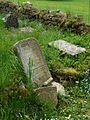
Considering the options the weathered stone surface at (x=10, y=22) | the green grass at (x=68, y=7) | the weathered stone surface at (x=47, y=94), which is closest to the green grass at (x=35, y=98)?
the weathered stone surface at (x=47, y=94)

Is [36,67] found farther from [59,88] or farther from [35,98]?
[35,98]

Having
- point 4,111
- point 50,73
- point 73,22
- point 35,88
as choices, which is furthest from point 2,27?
point 4,111

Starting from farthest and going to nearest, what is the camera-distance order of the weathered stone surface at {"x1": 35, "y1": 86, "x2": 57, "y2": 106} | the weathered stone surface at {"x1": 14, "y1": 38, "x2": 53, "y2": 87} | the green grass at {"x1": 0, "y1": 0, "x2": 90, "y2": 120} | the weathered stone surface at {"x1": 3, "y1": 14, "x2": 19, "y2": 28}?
the weathered stone surface at {"x1": 3, "y1": 14, "x2": 19, "y2": 28} → the weathered stone surface at {"x1": 14, "y1": 38, "x2": 53, "y2": 87} → the weathered stone surface at {"x1": 35, "y1": 86, "x2": 57, "y2": 106} → the green grass at {"x1": 0, "y1": 0, "x2": 90, "y2": 120}

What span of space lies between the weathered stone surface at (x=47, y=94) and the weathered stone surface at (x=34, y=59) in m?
0.30

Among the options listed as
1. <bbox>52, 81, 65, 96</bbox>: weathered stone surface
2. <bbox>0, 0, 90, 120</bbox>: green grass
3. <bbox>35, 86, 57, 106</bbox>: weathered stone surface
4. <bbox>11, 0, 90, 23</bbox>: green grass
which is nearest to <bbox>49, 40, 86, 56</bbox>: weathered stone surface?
<bbox>0, 0, 90, 120</bbox>: green grass

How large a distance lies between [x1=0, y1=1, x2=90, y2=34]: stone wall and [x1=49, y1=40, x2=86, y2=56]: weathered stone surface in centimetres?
141

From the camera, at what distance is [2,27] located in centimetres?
970

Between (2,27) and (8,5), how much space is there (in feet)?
9.45

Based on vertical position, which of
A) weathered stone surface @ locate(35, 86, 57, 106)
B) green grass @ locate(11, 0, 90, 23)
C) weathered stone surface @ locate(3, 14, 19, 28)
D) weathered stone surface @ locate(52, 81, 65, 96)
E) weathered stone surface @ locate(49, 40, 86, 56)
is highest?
weathered stone surface @ locate(35, 86, 57, 106)

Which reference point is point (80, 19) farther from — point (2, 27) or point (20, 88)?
point (20, 88)

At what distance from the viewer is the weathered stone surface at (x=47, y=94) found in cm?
461

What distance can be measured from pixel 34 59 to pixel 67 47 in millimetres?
1871

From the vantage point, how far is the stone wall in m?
8.66

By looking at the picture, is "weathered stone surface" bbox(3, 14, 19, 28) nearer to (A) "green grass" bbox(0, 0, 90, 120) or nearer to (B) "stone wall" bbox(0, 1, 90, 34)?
(B) "stone wall" bbox(0, 1, 90, 34)
